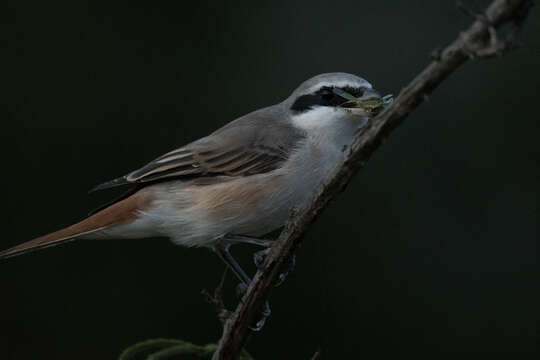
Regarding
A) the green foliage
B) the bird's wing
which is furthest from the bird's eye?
the green foliage

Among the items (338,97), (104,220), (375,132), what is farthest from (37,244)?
(375,132)

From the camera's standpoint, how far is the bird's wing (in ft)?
11.6

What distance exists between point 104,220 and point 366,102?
4.73ft

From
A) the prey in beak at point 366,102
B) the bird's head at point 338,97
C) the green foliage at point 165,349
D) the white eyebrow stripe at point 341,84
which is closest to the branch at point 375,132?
the green foliage at point 165,349

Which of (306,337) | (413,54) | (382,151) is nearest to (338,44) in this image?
(413,54)

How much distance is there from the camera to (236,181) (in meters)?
3.49

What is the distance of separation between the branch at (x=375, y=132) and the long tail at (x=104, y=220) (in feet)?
3.47

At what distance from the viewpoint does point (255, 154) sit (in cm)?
360

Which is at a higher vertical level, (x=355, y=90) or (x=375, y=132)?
(x=355, y=90)

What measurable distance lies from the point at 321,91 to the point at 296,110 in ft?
0.85

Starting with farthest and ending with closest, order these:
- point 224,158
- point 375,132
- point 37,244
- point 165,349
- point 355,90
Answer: point 224,158, point 355,90, point 37,244, point 165,349, point 375,132

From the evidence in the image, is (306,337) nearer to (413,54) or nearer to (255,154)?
(255,154)

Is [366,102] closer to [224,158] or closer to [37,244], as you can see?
[224,158]

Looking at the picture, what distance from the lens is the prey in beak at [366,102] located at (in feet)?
10.1
